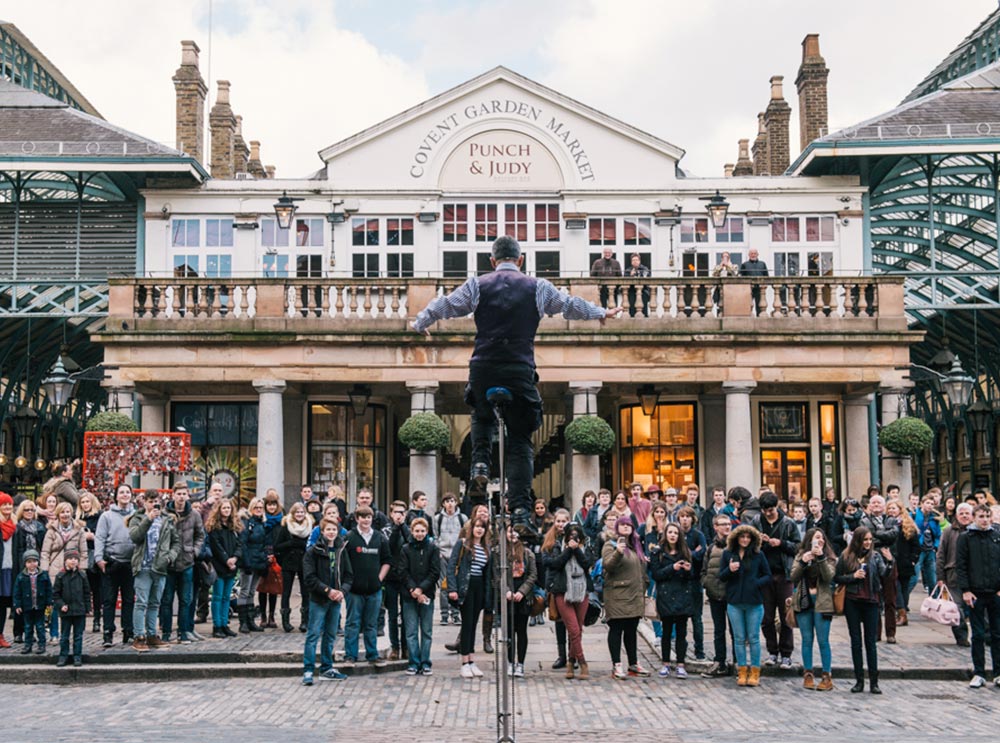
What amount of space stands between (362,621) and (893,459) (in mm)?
12151

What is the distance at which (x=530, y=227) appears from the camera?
84.8 feet

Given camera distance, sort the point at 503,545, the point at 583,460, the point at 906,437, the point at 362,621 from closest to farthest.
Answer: the point at 503,545 → the point at 362,621 → the point at 906,437 → the point at 583,460

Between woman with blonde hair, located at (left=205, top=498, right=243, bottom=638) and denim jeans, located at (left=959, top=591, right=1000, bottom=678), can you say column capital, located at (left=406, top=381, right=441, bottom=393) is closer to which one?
woman with blonde hair, located at (left=205, top=498, right=243, bottom=638)

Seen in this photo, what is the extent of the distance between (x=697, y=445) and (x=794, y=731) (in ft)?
47.8

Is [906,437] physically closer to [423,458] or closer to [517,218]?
[423,458]

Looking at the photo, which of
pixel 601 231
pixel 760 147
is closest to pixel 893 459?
pixel 601 231

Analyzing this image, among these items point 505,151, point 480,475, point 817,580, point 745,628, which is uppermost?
point 505,151

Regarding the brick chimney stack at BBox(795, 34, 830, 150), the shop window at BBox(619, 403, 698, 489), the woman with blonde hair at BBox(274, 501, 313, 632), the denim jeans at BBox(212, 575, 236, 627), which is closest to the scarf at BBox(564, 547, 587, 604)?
the woman with blonde hair at BBox(274, 501, 313, 632)

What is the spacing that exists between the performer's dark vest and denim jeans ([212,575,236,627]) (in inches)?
303

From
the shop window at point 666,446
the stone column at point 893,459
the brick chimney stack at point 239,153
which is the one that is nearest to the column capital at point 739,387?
the stone column at point 893,459

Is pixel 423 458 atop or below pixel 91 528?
atop

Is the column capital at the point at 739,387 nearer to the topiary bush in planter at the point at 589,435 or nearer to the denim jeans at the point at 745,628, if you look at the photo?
the topiary bush in planter at the point at 589,435

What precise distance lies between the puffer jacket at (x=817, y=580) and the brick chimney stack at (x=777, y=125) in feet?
70.2

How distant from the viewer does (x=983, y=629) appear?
13078mm
